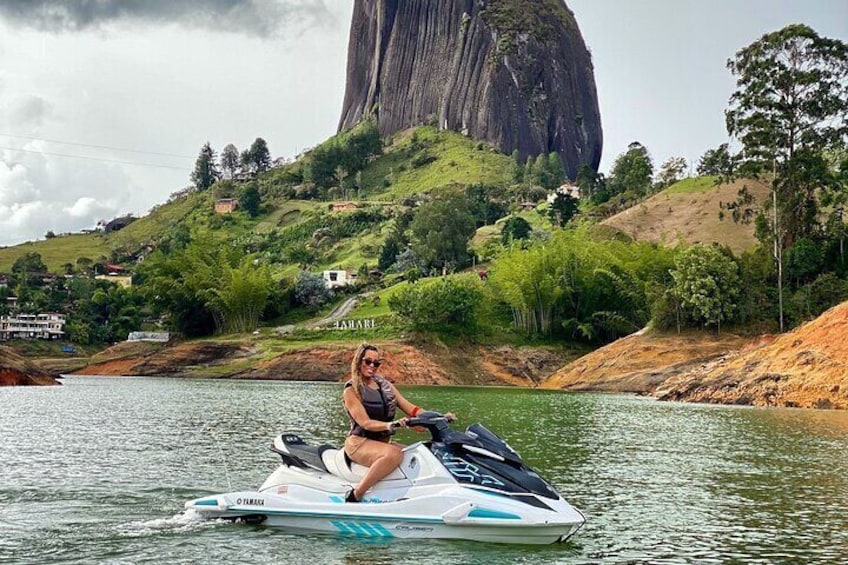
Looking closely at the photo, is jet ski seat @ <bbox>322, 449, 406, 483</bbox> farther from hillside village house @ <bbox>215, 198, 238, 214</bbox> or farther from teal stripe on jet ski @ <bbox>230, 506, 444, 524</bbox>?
hillside village house @ <bbox>215, 198, 238, 214</bbox>

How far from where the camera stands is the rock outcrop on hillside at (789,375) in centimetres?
4797

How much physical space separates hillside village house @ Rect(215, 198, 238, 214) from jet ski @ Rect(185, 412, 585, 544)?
18381 centimetres

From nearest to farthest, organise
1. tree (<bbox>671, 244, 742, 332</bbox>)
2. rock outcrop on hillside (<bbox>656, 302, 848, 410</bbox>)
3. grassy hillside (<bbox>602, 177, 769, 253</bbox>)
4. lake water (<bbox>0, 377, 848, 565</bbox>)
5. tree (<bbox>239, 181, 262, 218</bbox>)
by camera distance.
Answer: lake water (<bbox>0, 377, 848, 565</bbox>)
rock outcrop on hillside (<bbox>656, 302, 848, 410</bbox>)
tree (<bbox>671, 244, 742, 332</bbox>)
grassy hillside (<bbox>602, 177, 769, 253</bbox>)
tree (<bbox>239, 181, 262, 218</bbox>)

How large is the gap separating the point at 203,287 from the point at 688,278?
53.2m

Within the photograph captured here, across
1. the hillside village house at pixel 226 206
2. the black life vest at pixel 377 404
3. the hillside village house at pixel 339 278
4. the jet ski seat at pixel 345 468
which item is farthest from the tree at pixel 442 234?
the black life vest at pixel 377 404

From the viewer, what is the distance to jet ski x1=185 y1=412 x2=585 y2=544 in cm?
1306

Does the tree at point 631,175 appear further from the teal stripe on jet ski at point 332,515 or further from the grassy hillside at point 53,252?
the teal stripe on jet ski at point 332,515

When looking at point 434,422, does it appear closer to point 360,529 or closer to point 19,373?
point 360,529

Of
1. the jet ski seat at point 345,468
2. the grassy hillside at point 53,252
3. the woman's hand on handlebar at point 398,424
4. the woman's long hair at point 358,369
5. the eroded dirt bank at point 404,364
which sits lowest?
the eroded dirt bank at point 404,364

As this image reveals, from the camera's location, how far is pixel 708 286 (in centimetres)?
7256

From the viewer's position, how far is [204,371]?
89.9 meters

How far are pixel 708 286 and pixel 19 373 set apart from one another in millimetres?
51195

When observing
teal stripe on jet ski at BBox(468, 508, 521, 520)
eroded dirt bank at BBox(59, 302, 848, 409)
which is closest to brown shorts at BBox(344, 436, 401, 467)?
teal stripe on jet ski at BBox(468, 508, 521, 520)

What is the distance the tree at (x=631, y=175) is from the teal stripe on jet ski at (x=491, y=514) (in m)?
128
